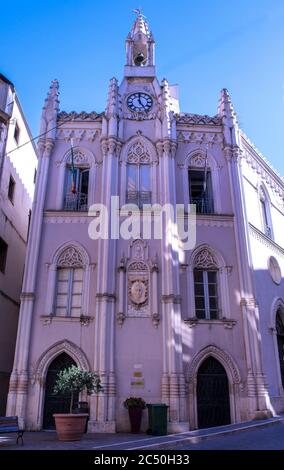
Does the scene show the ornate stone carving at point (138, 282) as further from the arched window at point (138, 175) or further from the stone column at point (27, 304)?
the stone column at point (27, 304)

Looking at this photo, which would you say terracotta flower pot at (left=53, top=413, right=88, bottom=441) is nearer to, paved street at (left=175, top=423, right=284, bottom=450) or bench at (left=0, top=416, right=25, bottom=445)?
bench at (left=0, top=416, right=25, bottom=445)

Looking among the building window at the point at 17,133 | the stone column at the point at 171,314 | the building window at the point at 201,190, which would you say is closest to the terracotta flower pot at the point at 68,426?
the stone column at the point at 171,314

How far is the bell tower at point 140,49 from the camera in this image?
1017 inches

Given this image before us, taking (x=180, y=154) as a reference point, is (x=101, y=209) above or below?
below

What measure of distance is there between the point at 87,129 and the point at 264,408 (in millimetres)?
16517

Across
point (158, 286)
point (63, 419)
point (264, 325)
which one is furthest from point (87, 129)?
point (63, 419)

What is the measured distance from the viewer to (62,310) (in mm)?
19125

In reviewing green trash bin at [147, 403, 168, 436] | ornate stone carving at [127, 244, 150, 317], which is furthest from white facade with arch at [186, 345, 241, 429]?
ornate stone carving at [127, 244, 150, 317]

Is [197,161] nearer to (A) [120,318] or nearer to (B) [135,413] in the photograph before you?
(A) [120,318]

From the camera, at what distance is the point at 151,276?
64.1 feet

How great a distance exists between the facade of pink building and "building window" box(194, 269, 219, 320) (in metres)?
0.05

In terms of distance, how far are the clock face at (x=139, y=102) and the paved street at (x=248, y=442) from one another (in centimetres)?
1728

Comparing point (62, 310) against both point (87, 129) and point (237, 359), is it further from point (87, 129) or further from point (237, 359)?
point (87, 129)

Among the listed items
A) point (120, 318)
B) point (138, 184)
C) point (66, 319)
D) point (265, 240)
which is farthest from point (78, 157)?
point (265, 240)
